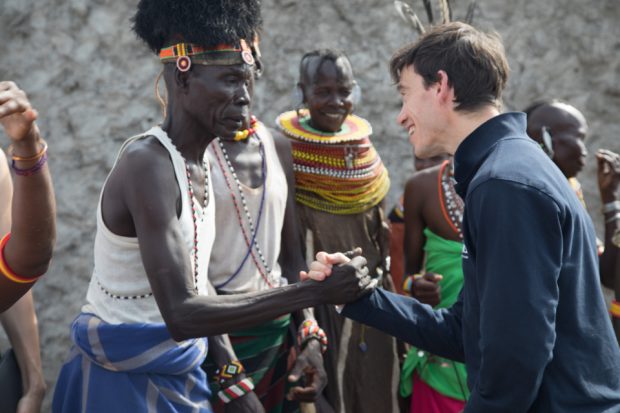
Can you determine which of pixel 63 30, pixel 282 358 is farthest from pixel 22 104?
pixel 63 30

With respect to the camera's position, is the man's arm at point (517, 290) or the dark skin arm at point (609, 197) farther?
the dark skin arm at point (609, 197)

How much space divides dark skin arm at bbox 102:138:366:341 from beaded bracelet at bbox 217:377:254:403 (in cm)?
42

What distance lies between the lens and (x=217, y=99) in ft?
9.91

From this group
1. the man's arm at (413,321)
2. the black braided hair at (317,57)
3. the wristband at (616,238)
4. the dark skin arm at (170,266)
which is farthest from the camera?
the black braided hair at (317,57)

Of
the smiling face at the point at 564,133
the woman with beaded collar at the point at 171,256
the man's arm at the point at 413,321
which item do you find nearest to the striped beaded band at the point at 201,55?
the woman with beaded collar at the point at 171,256

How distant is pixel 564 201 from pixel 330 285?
928 mm

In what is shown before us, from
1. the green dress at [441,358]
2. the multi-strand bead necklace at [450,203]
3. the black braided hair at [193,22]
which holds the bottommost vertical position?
the green dress at [441,358]

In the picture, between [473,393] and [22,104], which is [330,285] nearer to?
[473,393]

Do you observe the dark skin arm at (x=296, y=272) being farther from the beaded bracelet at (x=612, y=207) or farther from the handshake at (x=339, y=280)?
the beaded bracelet at (x=612, y=207)

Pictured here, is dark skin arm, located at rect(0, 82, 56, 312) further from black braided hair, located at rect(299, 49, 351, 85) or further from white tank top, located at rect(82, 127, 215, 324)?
black braided hair, located at rect(299, 49, 351, 85)

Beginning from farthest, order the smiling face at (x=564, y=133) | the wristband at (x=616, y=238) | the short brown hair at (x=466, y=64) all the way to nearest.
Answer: the smiling face at (x=564, y=133)
the wristband at (x=616, y=238)
the short brown hair at (x=466, y=64)

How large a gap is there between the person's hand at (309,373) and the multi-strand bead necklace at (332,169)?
1051mm

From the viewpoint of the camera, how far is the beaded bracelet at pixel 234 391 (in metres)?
3.10

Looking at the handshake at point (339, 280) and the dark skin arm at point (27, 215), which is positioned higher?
the dark skin arm at point (27, 215)
